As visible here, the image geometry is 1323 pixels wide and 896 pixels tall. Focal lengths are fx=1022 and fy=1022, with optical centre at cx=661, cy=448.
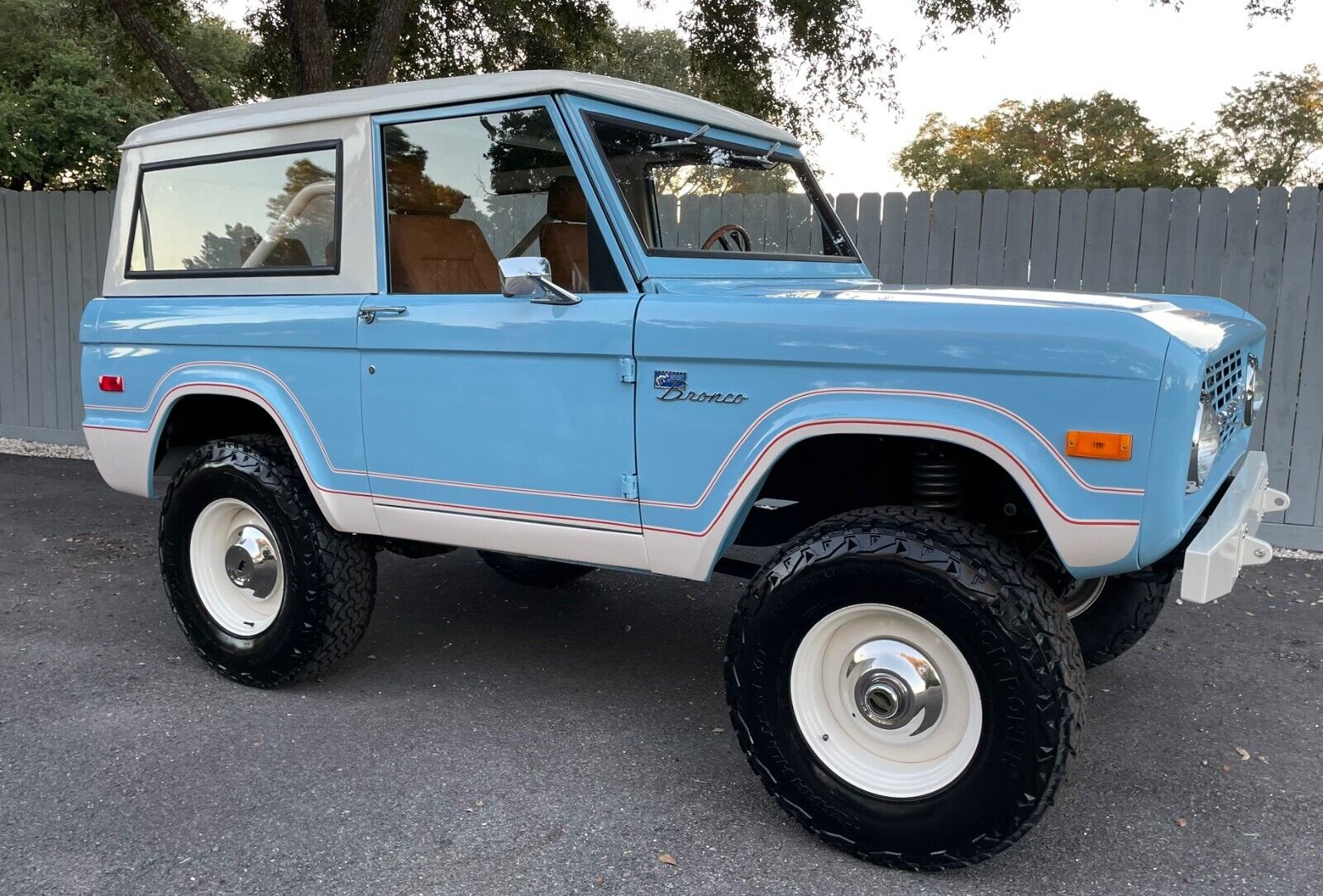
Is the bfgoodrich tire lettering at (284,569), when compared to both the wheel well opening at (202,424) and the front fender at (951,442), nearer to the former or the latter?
the wheel well opening at (202,424)

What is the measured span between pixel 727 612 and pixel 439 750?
1.92m

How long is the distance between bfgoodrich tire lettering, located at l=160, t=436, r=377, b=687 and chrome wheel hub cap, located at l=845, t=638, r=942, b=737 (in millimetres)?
1974

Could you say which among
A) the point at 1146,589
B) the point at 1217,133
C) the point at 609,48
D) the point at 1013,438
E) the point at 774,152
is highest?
the point at 1217,133

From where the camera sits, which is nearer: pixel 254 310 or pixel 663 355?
pixel 663 355

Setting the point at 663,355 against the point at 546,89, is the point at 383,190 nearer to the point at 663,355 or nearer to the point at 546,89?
the point at 546,89

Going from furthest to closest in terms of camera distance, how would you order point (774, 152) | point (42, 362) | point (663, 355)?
1. point (42, 362)
2. point (774, 152)
3. point (663, 355)

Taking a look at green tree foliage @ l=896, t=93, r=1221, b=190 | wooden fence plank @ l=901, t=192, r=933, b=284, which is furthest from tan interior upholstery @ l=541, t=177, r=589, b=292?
green tree foliage @ l=896, t=93, r=1221, b=190

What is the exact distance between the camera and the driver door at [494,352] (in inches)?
121

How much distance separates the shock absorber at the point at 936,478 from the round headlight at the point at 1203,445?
1.96 ft

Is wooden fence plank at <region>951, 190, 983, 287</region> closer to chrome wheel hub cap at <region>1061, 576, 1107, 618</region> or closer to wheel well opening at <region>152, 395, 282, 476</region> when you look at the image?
chrome wheel hub cap at <region>1061, 576, 1107, 618</region>

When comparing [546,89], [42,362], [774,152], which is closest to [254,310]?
[546,89]

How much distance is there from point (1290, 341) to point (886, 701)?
5032mm

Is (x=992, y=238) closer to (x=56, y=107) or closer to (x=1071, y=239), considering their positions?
(x=1071, y=239)

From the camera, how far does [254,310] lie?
3770 mm
